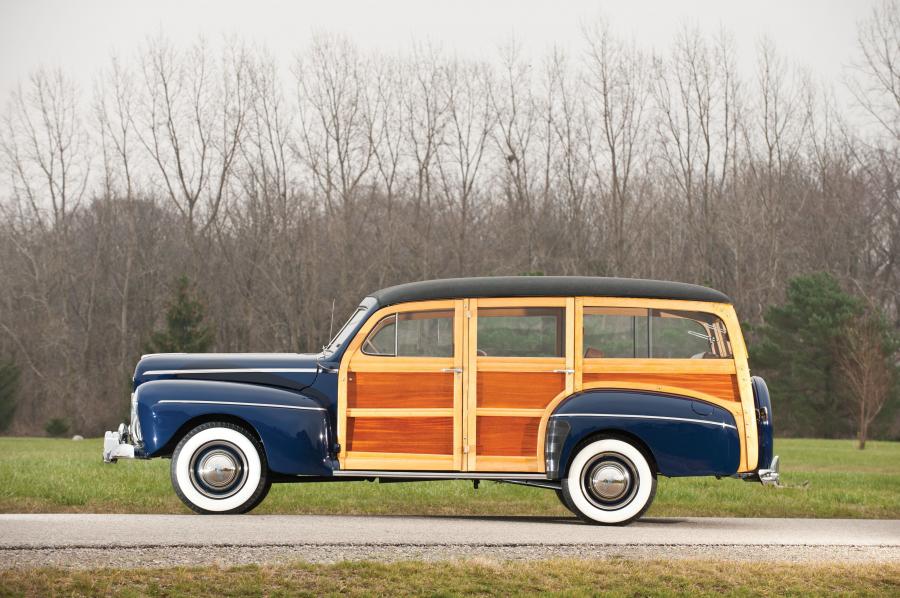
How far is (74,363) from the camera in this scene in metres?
52.5

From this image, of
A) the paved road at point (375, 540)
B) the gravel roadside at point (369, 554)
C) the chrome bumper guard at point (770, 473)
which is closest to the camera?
the gravel roadside at point (369, 554)

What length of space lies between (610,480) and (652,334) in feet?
4.71

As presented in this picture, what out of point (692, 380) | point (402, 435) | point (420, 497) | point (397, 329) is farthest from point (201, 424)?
point (420, 497)

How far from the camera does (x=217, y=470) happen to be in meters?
11.4

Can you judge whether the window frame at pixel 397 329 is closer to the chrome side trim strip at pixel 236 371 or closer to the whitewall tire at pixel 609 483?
the chrome side trim strip at pixel 236 371

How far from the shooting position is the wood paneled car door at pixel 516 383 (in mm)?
11266

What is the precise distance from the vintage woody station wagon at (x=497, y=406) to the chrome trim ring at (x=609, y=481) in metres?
0.01

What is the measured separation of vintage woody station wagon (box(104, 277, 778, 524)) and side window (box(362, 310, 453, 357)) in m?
0.01

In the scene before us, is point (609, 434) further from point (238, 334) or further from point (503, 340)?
point (238, 334)

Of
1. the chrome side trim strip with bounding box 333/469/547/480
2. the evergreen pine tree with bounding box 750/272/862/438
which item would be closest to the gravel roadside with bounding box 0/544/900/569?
the chrome side trim strip with bounding box 333/469/547/480

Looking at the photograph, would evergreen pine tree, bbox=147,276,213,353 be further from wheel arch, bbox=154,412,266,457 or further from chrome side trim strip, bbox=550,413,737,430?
chrome side trim strip, bbox=550,413,737,430

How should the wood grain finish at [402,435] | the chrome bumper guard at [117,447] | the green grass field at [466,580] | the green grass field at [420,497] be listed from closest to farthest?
the green grass field at [466,580]
the wood grain finish at [402,435]
the chrome bumper guard at [117,447]
the green grass field at [420,497]

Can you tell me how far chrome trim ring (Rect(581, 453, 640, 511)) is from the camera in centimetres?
1123

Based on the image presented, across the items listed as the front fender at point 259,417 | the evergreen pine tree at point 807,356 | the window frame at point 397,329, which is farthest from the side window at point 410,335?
the evergreen pine tree at point 807,356
